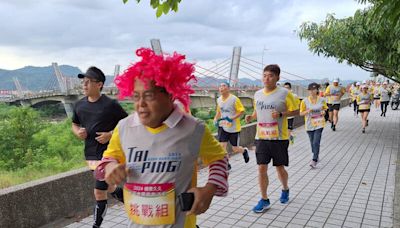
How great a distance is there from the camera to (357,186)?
657cm

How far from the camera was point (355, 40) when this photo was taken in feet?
33.4

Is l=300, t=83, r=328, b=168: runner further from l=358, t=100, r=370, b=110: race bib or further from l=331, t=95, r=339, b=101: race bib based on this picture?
l=331, t=95, r=339, b=101: race bib

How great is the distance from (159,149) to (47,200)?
309cm

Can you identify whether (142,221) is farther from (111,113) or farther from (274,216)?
(274,216)

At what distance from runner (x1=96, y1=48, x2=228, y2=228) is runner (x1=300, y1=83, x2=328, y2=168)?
6180 millimetres

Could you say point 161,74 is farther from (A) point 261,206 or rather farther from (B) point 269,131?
(A) point 261,206

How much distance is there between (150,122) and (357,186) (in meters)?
5.51

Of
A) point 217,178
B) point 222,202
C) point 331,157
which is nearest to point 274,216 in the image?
point 222,202

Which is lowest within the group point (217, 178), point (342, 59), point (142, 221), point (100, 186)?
point (100, 186)

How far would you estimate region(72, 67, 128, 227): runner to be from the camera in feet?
13.5

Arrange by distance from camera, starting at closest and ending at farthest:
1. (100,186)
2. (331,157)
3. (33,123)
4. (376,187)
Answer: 1. (100,186)
2. (376,187)
3. (331,157)
4. (33,123)

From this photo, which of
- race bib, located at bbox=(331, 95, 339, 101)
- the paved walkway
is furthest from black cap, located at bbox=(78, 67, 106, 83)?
race bib, located at bbox=(331, 95, 339, 101)

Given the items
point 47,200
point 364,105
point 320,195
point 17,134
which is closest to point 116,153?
point 47,200

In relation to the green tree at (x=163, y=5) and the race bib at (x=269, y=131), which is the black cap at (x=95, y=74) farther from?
the race bib at (x=269, y=131)
